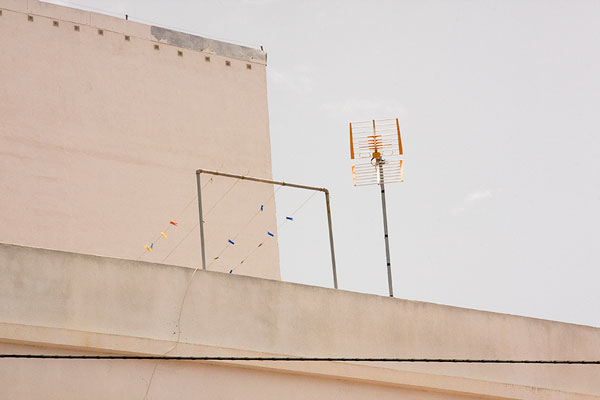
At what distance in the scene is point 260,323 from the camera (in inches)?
431

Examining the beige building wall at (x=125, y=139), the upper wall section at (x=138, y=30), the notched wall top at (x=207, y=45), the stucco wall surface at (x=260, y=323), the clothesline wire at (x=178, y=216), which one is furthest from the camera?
the notched wall top at (x=207, y=45)

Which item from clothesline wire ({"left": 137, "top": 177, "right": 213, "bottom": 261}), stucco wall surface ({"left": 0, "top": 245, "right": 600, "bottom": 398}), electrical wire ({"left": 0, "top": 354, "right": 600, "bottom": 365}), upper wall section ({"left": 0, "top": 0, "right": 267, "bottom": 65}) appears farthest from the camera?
upper wall section ({"left": 0, "top": 0, "right": 267, "bottom": 65})

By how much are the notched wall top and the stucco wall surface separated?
632 cm

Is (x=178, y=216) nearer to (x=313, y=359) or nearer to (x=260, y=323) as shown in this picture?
(x=260, y=323)

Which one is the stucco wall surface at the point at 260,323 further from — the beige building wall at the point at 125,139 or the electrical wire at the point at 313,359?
the beige building wall at the point at 125,139

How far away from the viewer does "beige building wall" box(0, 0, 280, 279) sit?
49.0ft

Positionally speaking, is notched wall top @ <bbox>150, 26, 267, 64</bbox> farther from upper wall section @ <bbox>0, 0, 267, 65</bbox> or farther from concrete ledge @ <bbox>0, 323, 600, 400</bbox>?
concrete ledge @ <bbox>0, 323, 600, 400</bbox>

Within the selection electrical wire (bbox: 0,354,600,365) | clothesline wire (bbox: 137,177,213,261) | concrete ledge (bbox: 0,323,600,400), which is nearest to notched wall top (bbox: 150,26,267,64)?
clothesline wire (bbox: 137,177,213,261)

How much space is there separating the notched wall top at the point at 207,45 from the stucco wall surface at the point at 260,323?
632 cm

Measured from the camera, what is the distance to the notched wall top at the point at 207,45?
1658cm

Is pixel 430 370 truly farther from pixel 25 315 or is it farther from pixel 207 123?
pixel 207 123

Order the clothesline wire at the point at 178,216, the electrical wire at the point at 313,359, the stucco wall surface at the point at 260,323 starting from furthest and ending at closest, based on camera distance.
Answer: the clothesline wire at the point at 178,216 < the stucco wall surface at the point at 260,323 < the electrical wire at the point at 313,359

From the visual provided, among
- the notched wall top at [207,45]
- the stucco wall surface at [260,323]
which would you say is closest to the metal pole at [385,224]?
the stucco wall surface at [260,323]

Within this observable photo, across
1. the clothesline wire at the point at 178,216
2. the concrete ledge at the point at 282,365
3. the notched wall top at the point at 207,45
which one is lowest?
the concrete ledge at the point at 282,365
